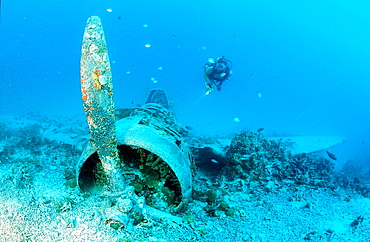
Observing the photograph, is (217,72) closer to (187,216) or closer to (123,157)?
(123,157)

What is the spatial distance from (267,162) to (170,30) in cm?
15760

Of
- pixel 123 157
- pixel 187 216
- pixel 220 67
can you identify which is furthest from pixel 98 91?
pixel 220 67

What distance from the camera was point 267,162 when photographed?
7.61 metres

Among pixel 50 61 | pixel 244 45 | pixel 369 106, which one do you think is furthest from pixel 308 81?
pixel 50 61

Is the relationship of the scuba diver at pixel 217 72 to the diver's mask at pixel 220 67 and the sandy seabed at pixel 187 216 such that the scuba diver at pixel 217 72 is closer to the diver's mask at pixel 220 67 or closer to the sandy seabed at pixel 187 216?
the diver's mask at pixel 220 67

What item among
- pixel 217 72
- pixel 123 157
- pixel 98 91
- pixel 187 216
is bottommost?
pixel 187 216

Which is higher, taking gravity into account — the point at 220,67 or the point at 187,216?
the point at 220,67

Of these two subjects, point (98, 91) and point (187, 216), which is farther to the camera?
point (187, 216)

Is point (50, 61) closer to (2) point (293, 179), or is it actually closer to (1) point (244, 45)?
(1) point (244, 45)

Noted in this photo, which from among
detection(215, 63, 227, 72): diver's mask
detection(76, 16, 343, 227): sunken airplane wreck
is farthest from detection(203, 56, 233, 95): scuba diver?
detection(76, 16, 343, 227): sunken airplane wreck

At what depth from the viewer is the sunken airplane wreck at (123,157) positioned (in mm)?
3354

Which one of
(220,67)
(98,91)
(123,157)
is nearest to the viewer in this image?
(98,91)

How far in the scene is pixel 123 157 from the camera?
4.88 meters

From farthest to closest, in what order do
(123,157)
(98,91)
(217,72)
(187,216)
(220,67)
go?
1. (217,72)
2. (220,67)
3. (123,157)
4. (187,216)
5. (98,91)
